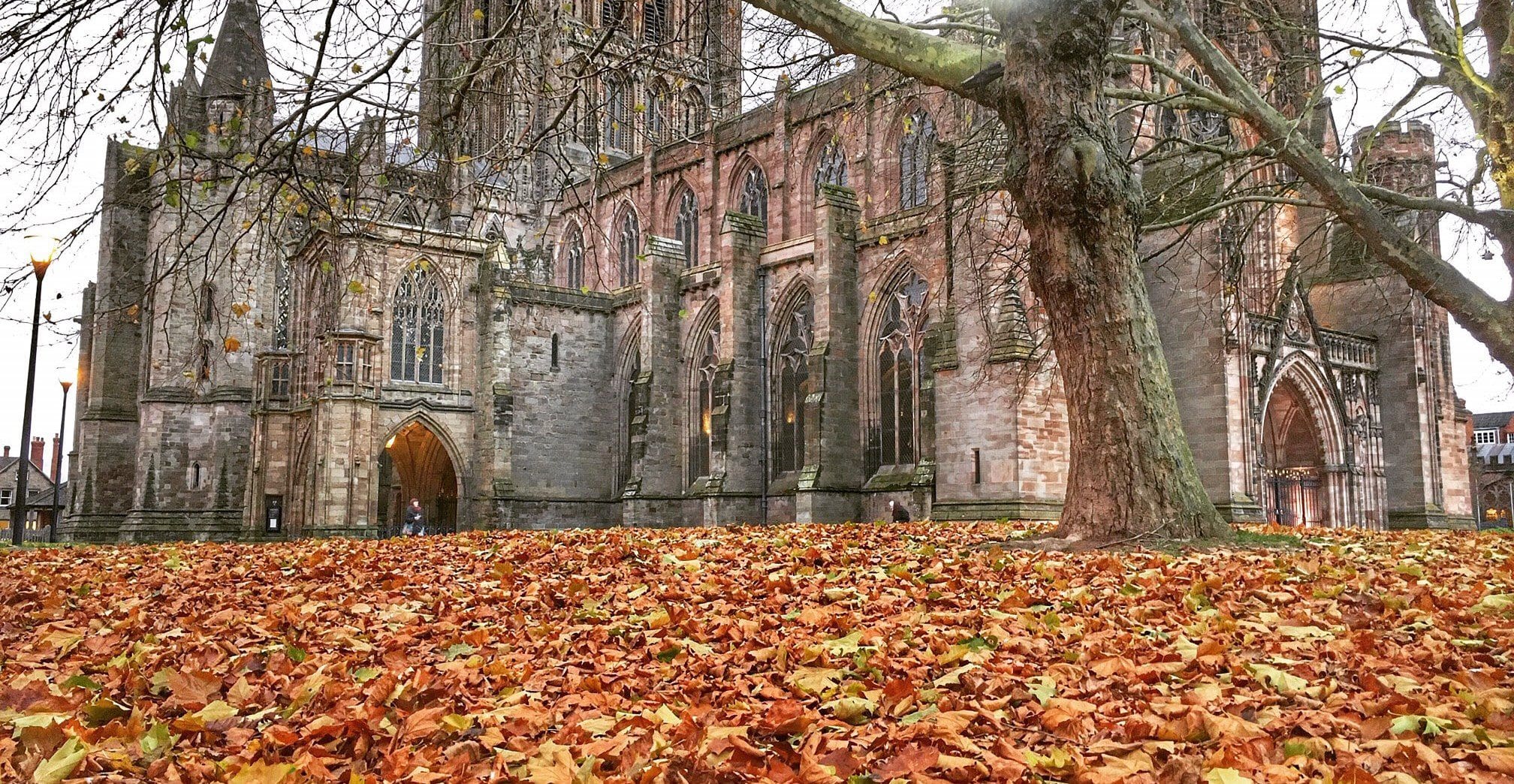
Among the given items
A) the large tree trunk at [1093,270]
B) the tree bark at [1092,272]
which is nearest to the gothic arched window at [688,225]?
the tree bark at [1092,272]

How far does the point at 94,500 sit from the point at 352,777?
40.0 m

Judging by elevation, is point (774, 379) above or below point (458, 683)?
above

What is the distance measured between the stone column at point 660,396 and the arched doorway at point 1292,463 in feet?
52.0

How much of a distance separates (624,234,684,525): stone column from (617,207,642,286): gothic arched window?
20.0 ft

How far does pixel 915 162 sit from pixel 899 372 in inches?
285

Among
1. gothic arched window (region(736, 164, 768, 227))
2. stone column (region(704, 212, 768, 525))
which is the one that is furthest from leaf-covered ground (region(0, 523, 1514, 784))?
gothic arched window (region(736, 164, 768, 227))

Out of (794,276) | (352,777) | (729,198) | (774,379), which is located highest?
(729,198)

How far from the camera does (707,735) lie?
3.17 m

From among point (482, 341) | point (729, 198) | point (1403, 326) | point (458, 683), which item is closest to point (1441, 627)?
point (458, 683)

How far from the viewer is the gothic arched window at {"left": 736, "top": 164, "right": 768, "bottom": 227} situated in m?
35.6

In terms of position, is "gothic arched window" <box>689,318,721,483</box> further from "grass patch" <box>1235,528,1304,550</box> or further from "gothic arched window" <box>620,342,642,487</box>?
"grass patch" <box>1235,528,1304,550</box>

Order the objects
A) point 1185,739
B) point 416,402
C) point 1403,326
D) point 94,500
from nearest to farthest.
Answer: point 1185,739
point 1403,326
point 416,402
point 94,500

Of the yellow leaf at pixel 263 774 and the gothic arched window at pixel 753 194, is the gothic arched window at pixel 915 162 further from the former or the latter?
the yellow leaf at pixel 263 774

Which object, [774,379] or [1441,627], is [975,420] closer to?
[774,379]
